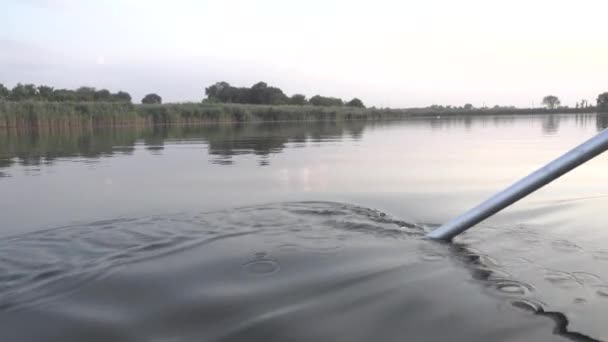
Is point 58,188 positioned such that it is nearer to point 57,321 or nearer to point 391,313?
point 57,321

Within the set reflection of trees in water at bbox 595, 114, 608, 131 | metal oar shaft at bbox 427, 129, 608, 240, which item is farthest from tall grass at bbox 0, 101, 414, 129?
metal oar shaft at bbox 427, 129, 608, 240

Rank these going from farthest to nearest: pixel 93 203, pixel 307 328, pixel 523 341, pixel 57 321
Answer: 1. pixel 93 203
2. pixel 57 321
3. pixel 307 328
4. pixel 523 341

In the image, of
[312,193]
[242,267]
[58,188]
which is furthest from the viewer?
[58,188]

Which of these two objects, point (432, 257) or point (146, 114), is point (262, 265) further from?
point (146, 114)

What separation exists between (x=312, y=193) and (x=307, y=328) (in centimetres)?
427

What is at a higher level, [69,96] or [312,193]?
[69,96]

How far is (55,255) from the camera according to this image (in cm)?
377

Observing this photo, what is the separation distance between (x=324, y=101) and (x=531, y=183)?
88275 millimetres

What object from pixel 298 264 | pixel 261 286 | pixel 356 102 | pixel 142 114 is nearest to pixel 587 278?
pixel 298 264

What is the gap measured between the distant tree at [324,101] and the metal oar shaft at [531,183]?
282ft

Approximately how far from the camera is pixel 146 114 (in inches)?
1543

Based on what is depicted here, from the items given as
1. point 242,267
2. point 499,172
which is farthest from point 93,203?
point 499,172

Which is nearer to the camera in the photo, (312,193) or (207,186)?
(312,193)

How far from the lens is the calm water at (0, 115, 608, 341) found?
2469 millimetres
